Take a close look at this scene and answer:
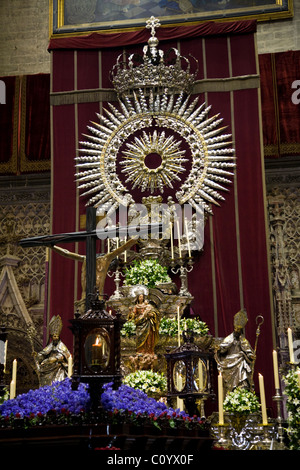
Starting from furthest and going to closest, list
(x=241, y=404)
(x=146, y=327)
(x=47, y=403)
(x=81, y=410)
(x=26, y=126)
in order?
(x=26, y=126), (x=146, y=327), (x=241, y=404), (x=47, y=403), (x=81, y=410)

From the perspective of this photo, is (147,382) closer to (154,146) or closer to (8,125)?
(154,146)

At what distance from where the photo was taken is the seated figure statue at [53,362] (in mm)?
9688

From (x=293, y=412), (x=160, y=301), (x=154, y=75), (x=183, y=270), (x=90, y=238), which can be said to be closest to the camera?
(x=90, y=238)

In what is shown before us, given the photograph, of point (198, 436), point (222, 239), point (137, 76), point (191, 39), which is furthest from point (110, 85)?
point (198, 436)

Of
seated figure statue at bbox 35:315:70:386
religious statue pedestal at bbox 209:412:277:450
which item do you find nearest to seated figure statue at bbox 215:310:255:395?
religious statue pedestal at bbox 209:412:277:450

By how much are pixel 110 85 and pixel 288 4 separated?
4340mm

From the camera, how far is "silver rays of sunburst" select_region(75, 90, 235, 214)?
1170 cm

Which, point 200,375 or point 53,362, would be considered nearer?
point 200,375

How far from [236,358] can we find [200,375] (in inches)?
133

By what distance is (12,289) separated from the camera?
43.4ft

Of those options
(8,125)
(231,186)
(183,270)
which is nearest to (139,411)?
(183,270)

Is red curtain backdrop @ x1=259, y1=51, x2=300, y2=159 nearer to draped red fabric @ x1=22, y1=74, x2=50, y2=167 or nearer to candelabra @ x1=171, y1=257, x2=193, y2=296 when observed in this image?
candelabra @ x1=171, y1=257, x2=193, y2=296

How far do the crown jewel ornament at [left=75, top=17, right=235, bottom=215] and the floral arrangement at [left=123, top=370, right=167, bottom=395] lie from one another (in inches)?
152

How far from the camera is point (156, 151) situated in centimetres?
1202
